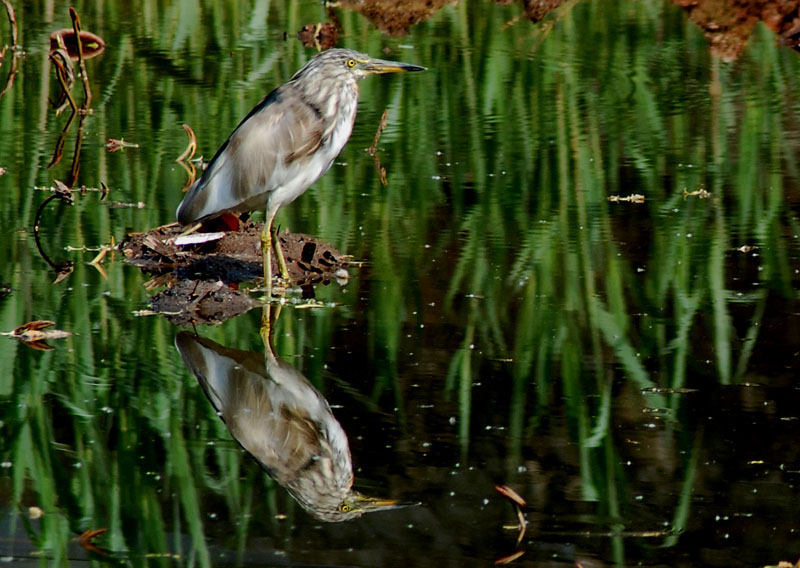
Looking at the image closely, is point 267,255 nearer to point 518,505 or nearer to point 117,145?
point 518,505

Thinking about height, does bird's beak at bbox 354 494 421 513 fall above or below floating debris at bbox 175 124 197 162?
below

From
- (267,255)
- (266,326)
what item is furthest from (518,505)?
(267,255)

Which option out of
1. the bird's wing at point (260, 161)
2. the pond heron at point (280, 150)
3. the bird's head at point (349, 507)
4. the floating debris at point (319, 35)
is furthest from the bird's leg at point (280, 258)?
the floating debris at point (319, 35)

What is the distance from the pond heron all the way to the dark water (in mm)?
449

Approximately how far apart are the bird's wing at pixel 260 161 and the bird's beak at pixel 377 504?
2.30 metres

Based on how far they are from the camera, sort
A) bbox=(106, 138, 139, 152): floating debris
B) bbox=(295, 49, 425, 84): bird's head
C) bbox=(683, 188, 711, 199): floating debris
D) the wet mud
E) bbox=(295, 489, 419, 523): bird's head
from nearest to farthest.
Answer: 1. bbox=(295, 489, 419, 523): bird's head
2. the wet mud
3. bbox=(295, 49, 425, 84): bird's head
4. bbox=(683, 188, 711, 199): floating debris
5. bbox=(106, 138, 139, 152): floating debris

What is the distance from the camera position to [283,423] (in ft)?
12.6

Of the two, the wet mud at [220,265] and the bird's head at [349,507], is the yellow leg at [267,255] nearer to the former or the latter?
the wet mud at [220,265]

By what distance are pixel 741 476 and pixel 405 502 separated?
2.93ft

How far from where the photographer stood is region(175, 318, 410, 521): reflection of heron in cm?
337

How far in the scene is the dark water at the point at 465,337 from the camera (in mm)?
3227

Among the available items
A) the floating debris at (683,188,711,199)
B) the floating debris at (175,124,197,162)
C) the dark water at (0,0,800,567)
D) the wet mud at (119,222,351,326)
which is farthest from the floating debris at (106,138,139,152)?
the floating debris at (683,188,711,199)

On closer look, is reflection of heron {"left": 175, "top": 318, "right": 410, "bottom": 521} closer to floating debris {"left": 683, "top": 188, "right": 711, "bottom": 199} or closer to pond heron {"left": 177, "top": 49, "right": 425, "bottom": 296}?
pond heron {"left": 177, "top": 49, "right": 425, "bottom": 296}

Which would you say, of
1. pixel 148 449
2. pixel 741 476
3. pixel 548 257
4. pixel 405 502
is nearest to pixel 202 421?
pixel 148 449
